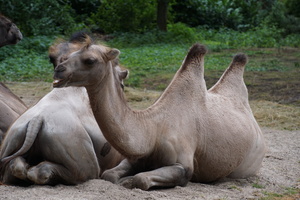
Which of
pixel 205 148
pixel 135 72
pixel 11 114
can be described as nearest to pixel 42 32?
pixel 135 72

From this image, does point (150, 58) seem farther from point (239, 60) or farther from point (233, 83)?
point (233, 83)

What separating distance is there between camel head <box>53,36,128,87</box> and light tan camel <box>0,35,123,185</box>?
0.24m

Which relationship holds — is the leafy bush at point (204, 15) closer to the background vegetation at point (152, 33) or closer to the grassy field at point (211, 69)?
the background vegetation at point (152, 33)

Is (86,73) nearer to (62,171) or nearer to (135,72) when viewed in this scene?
(62,171)

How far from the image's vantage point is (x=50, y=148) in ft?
17.9

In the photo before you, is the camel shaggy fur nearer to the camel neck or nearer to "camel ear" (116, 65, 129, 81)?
"camel ear" (116, 65, 129, 81)

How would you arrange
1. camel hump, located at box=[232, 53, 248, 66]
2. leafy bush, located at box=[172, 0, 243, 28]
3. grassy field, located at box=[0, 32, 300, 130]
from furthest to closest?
leafy bush, located at box=[172, 0, 243, 28], grassy field, located at box=[0, 32, 300, 130], camel hump, located at box=[232, 53, 248, 66]

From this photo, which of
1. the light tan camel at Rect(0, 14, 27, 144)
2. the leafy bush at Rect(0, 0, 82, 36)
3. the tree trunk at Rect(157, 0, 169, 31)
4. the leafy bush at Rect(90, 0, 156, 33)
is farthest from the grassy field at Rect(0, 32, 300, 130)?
the light tan camel at Rect(0, 14, 27, 144)

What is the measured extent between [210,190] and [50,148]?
1.54 m

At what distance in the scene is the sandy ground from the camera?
499cm

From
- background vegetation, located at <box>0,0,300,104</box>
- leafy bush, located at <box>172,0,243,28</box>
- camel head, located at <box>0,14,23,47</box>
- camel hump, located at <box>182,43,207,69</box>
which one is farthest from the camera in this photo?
leafy bush, located at <box>172,0,243,28</box>

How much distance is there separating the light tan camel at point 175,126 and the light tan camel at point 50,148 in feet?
1.09

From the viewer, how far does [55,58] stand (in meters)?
6.22

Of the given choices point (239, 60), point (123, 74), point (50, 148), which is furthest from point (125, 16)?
point (50, 148)
